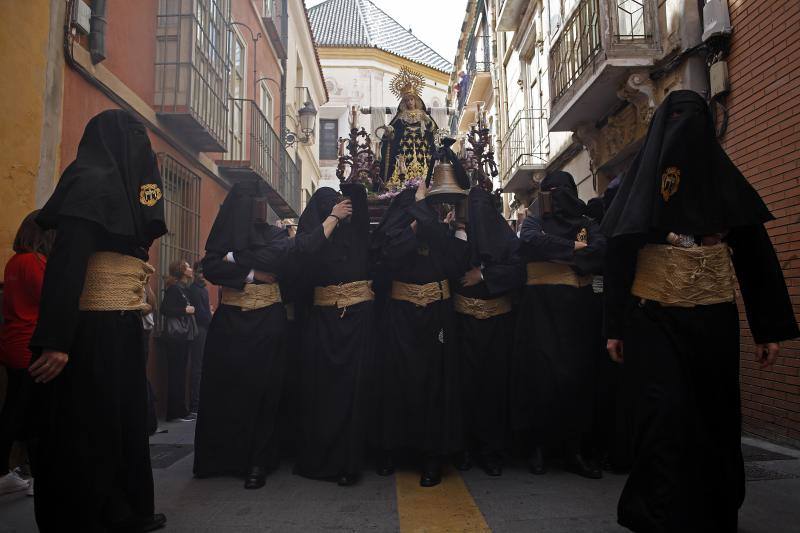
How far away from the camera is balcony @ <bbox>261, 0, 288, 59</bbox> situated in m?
14.5

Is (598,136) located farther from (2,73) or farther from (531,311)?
(2,73)

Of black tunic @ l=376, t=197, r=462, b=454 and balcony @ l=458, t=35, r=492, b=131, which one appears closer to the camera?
black tunic @ l=376, t=197, r=462, b=454

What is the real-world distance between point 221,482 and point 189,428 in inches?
111

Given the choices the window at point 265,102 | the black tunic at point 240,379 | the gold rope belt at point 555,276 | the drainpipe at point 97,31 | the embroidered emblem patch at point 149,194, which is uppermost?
the window at point 265,102

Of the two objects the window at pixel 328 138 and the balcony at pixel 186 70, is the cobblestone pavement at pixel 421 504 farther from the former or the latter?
the window at pixel 328 138

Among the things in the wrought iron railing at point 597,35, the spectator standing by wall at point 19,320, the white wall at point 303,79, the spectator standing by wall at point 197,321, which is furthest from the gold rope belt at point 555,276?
the white wall at point 303,79

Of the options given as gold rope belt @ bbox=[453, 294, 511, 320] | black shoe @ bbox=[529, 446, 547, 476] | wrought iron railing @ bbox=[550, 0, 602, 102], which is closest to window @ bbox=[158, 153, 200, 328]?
gold rope belt @ bbox=[453, 294, 511, 320]

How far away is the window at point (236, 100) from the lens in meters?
11.1

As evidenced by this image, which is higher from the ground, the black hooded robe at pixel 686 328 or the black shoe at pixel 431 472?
the black hooded robe at pixel 686 328

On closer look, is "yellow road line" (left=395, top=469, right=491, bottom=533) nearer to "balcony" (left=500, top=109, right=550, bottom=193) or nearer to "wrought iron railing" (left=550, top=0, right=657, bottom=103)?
"wrought iron railing" (left=550, top=0, right=657, bottom=103)

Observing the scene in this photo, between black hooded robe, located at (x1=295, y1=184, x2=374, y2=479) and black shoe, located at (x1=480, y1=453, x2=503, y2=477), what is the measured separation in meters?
0.88

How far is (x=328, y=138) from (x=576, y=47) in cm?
2289

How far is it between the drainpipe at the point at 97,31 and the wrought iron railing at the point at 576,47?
6.19 meters

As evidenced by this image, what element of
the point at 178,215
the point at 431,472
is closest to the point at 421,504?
the point at 431,472
